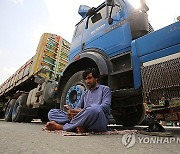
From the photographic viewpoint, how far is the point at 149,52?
91.7 inches

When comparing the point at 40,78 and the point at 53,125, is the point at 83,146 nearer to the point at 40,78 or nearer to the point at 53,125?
the point at 53,125

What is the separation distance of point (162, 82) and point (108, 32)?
151cm

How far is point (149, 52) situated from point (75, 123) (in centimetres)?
134

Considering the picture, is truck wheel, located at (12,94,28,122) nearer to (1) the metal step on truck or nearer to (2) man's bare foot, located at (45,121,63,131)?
(1) the metal step on truck

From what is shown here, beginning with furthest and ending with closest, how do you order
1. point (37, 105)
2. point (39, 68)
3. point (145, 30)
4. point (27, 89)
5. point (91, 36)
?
1. point (27, 89)
2. point (39, 68)
3. point (37, 105)
4. point (91, 36)
5. point (145, 30)

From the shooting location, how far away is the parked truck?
2045 millimetres

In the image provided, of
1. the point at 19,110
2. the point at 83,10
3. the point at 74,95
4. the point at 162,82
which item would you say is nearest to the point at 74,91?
the point at 74,95

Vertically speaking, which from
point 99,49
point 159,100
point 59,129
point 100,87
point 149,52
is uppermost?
point 99,49

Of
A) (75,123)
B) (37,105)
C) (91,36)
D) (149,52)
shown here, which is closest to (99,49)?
(91,36)

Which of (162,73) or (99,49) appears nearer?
(162,73)

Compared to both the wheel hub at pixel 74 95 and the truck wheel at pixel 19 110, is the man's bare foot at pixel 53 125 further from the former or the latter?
the truck wheel at pixel 19 110

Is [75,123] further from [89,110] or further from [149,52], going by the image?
[149,52]

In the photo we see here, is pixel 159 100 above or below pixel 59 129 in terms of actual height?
above

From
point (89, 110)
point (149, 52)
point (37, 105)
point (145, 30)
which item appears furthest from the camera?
point (37, 105)
